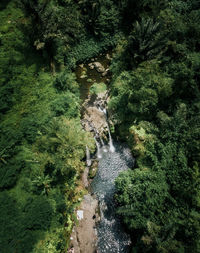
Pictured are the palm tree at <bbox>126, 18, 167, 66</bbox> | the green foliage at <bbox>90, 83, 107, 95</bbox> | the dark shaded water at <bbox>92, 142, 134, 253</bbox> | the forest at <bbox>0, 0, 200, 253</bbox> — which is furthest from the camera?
the green foliage at <bbox>90, 83, 107, 95</bbox>

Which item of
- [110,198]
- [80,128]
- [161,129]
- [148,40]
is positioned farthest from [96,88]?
[110,198]

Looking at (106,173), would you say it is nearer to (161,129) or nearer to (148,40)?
(161,129)

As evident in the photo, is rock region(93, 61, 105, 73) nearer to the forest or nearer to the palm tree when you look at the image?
the forest

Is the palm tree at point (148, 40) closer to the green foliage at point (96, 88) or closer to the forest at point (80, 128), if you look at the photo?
the forest at point (80, 128)

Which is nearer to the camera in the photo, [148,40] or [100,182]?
[100,182]

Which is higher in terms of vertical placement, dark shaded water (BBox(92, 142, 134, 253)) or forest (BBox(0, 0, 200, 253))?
forest (BBox(0, 0, 200, 253))

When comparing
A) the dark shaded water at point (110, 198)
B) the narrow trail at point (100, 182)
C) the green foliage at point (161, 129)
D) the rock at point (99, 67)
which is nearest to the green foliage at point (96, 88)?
the narrow trail at point (100, 182)

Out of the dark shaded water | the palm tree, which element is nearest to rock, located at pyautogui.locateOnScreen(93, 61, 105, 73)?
the palm tree
